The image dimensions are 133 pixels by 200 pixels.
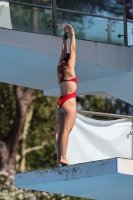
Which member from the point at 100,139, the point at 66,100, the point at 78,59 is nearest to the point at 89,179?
the point at 66,100

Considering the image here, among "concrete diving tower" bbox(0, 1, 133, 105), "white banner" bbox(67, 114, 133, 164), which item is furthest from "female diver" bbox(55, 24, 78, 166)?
"white banner" bbox(67, 114, 133, 164)

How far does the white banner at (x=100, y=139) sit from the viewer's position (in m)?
11.5

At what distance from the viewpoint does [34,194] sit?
19.8 metres

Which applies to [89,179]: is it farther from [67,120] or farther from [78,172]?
[67,120]

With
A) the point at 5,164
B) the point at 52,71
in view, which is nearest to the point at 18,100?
the point at 5,164

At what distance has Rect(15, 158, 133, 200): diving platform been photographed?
29.0ft

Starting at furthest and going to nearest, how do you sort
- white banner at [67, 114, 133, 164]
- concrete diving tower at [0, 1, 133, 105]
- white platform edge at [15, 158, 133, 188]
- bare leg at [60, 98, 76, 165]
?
1. white banner at [67, 114, 133, 164]
2. concrete diving tower at [0, 1, 133, 105]
3. bare leg at [60, 98, 76, 165]
4. white platform edge at [15, 158, 133, 188]

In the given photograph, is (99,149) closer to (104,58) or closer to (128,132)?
(128,132)

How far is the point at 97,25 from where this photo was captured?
467 inches

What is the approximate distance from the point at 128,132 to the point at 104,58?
52.5 inches

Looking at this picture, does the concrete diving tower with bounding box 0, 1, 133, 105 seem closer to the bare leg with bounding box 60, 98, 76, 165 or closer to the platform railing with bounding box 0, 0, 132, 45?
the platform railing with bounding box 0, 0, 132, 45

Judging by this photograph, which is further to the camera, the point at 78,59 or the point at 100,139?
the point at 100,139

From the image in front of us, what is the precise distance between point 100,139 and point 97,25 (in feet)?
6.50

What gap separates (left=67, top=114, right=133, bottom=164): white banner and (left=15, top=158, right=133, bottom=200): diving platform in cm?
68
